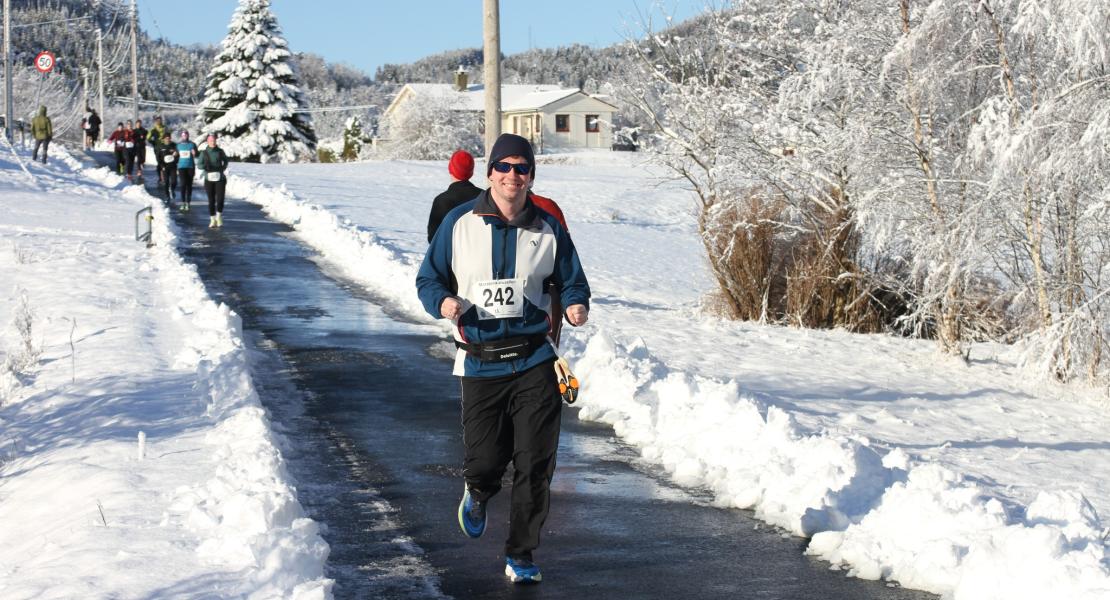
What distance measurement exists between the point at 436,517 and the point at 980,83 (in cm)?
954

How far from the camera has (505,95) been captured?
10150 centimetres

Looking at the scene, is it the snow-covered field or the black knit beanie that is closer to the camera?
the snow-covered field

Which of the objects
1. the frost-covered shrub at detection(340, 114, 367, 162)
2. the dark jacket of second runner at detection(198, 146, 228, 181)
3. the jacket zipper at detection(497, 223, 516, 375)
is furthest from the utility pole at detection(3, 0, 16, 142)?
the jacket zipper at detection(497, 223, 516, 375)

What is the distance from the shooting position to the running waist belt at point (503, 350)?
550 cm

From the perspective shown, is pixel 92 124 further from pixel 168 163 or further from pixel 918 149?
pixel 918 149

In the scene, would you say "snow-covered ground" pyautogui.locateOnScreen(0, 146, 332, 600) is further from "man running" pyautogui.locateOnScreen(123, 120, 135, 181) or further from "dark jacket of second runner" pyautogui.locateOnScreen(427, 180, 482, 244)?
"man running" pyautogui.locateOnScreen(123, 120, 135, 181)

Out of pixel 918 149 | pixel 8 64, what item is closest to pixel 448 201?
pixel 918 149

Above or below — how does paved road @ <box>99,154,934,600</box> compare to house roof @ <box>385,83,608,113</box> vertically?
below

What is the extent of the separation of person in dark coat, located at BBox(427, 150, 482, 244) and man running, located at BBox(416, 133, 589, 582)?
13.2 feet

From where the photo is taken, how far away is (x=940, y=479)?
21.0 ft

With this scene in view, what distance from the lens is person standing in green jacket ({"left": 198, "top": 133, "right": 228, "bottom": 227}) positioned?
75.3 feet

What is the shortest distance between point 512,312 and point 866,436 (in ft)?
13.6

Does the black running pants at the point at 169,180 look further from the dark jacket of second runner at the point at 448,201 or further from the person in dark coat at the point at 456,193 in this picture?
the dark jacket of second runner at the point at 448,201

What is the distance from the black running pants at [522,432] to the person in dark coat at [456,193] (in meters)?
4.11
